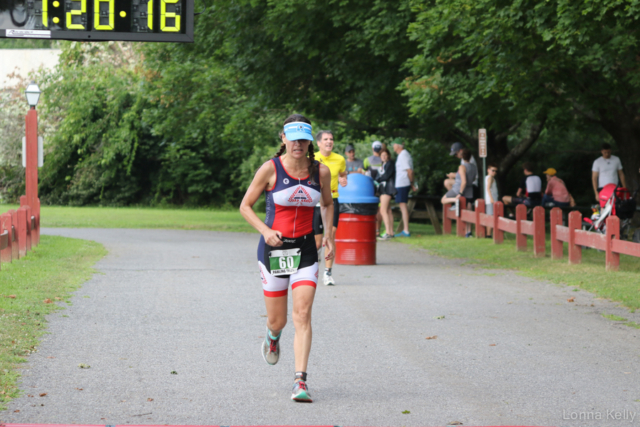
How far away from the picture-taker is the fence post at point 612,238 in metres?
12.3

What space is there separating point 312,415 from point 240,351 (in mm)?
2004

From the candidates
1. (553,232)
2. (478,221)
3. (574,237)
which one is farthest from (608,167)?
(574,237)

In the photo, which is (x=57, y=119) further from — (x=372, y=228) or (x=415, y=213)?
(x=372, y=228)

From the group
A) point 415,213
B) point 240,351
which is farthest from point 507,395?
point 415,213

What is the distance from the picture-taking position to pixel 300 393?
5445mm

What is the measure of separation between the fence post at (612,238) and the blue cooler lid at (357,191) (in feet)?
11.2

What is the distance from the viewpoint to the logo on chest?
18.9 ft

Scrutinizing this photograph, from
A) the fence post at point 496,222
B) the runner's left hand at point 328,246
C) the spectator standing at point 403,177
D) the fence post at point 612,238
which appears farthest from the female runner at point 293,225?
the spectator standing at point 403,177

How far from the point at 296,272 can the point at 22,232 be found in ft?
29.8

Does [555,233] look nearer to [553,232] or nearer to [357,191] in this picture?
[553,232]

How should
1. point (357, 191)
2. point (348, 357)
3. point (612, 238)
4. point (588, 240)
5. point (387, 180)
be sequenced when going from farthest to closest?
point (387, 180)
point (357, 191)
point (588, 240)
point (612, 238)
point (348, 357)

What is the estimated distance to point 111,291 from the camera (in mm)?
10523

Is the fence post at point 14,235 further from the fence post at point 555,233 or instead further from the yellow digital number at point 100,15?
the fence post at point 555,233

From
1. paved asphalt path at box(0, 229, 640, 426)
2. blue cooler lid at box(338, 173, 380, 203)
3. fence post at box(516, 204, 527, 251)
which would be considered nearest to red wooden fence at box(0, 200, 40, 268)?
paved asphalt path at box(0, 229, 640, 426)
